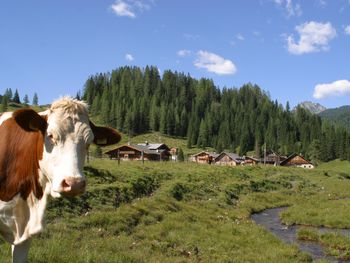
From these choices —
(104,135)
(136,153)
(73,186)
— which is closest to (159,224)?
(104,135)

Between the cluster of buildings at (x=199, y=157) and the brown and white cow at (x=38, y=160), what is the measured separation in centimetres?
9019

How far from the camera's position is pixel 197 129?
166750mm

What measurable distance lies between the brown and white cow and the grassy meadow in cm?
323

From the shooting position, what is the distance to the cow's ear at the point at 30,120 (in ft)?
16.9

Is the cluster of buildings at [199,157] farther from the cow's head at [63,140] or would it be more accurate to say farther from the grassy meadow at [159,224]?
the cow's head at [63,140]

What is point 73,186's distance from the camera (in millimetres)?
4672

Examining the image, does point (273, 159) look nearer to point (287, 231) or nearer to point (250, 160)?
point (250, 160)

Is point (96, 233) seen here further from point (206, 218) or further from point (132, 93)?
point (132, 93)

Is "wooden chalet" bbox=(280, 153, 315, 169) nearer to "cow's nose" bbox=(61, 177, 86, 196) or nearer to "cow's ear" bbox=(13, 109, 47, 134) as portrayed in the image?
"cow's ear" bbox=(13, 109, 47, 134)

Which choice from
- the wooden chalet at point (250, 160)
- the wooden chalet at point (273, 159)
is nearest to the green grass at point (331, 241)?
the wooden chalet at point (250, 160)

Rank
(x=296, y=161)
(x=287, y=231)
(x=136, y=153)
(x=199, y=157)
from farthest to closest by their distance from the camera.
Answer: (x=199, y=157)
(x=296, y=161)
(x=136, y=153)
(x=287, y=231)

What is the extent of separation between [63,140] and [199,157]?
416ft

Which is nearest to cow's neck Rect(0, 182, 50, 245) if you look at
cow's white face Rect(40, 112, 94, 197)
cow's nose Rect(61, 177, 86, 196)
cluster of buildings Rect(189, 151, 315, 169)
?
cow's white face Rect(40, 112, 94, 197)

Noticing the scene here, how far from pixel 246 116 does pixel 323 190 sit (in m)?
134
